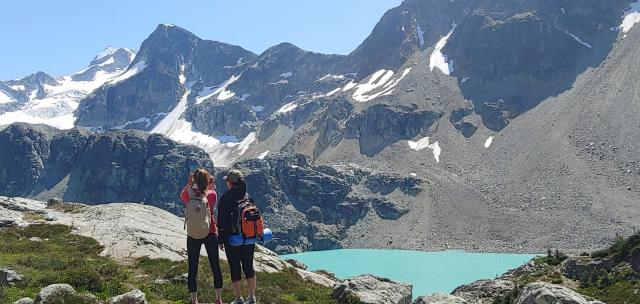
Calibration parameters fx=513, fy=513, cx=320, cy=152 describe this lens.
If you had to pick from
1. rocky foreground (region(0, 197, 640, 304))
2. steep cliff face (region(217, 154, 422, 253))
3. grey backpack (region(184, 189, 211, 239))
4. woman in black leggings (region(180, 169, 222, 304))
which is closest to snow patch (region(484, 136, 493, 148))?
steep cliff face (region(217, 154, 422, 253))

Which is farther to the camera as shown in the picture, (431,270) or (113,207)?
(431,270)

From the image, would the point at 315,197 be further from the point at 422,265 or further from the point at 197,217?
the point at 197,217

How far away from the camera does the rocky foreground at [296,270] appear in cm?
1403

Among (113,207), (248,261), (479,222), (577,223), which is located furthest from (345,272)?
(248,261)

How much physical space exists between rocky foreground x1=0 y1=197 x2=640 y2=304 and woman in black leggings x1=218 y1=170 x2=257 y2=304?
8.09 feet

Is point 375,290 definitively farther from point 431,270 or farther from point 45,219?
point 431,270

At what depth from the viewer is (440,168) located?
18062cm

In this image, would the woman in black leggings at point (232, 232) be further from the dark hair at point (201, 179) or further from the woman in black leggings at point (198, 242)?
the dark hair at point (201, 179)

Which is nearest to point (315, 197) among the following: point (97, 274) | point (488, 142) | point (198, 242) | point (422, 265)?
point (488, 142)

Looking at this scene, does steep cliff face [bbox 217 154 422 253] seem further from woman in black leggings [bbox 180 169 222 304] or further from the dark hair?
the dark hair

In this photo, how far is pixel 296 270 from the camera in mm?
26922

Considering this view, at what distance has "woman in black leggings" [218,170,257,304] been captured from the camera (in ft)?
42.2

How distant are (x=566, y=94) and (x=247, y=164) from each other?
121128mm

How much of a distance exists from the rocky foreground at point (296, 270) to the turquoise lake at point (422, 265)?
1578 inches
